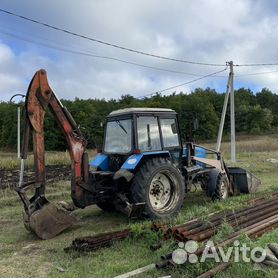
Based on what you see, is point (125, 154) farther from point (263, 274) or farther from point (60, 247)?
point (263, 274)

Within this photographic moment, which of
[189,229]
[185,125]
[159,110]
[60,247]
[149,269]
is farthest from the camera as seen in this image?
[185,125]

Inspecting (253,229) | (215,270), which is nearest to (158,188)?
(253,229)

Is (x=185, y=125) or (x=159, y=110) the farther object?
(x=185, y=125)

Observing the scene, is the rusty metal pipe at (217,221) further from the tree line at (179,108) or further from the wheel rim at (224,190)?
the tree line at (179,108)

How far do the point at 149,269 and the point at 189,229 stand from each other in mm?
1159

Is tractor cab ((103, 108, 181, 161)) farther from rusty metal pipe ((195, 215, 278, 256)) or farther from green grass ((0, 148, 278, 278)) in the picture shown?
rusty metal pipe ((195, 215, 278, 256))

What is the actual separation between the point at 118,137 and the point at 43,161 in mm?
1853

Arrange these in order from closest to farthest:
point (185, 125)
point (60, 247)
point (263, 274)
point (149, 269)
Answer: point (263, 274) → point (149, 269) → point (60, 247) → point (185, 125)

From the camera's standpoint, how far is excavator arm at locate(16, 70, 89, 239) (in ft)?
21.9

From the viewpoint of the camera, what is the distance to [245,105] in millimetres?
71000

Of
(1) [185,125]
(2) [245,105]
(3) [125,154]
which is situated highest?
(2) [245,105]

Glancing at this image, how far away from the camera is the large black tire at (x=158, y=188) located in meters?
7.17

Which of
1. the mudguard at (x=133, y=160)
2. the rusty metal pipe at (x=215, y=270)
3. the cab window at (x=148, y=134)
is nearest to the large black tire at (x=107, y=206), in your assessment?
the mudguard at (x=133, y=160)

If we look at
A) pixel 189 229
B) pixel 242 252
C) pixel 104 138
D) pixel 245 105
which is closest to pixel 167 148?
pixel 104 138
